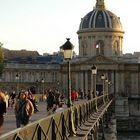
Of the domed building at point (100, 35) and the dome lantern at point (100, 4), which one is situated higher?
the dome lantern at point (100, 4)

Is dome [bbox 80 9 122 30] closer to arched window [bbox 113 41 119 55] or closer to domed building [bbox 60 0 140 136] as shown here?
domed building [bbox 60 0 140 136]

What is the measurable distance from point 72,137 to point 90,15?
127 meters

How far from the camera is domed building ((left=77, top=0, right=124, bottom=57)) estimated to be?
142750 mm

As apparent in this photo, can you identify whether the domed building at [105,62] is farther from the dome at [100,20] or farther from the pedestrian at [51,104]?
the pedestrian at [51,104]

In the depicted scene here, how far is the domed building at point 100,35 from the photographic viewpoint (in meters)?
143

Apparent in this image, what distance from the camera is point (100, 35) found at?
470ft

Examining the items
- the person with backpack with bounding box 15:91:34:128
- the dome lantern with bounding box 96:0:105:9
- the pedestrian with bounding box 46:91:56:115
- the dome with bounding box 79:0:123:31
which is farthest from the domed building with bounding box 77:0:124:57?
the person with backpack with bounding box 15:91:34:128

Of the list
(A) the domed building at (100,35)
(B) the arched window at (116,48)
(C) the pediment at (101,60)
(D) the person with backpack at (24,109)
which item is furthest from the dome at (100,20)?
(D) the person with backpack at (24,109)

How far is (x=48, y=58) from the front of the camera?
159 meters

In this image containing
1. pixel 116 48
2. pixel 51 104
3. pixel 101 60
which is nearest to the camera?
pixel 51 104

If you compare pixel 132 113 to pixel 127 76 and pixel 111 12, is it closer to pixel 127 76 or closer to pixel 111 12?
pixel 127 76

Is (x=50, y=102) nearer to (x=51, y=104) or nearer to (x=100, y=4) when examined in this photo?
(x=51, y=104)

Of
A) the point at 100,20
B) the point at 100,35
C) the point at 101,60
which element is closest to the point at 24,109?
the point at 101,60

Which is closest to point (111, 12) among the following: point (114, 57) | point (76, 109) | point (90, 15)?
point (90, 15)
